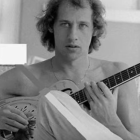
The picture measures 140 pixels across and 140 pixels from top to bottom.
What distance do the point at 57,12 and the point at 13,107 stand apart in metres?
0.27

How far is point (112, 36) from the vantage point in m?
1.07

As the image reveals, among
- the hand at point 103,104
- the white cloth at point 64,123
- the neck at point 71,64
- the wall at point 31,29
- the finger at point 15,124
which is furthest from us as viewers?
the wall at point 31,29

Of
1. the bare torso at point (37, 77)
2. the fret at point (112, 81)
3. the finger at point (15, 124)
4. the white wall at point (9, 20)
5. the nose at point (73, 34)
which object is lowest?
the finger at point (15, 124)

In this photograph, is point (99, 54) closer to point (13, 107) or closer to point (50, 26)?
point (50, 26)

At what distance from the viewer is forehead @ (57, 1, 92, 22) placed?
0.77 metres

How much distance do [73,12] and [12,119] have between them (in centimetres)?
30

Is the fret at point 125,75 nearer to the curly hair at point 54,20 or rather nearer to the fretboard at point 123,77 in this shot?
the fretboard at point 123,77

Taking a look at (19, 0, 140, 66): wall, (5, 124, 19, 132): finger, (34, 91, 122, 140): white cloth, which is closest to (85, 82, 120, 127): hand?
(34, 91, 122, 140): white cloth

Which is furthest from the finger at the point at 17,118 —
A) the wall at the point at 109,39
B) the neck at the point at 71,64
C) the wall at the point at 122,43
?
the wall at the point at 122,43

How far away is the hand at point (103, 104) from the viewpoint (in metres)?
0.56

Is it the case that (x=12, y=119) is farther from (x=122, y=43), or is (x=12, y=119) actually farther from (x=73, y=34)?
(x=122, y=43)

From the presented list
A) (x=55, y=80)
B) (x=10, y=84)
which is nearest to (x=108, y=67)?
(x=55, y=80)

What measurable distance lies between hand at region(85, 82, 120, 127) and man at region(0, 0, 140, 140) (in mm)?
161

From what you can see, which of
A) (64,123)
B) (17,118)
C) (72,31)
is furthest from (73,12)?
(64,123)
